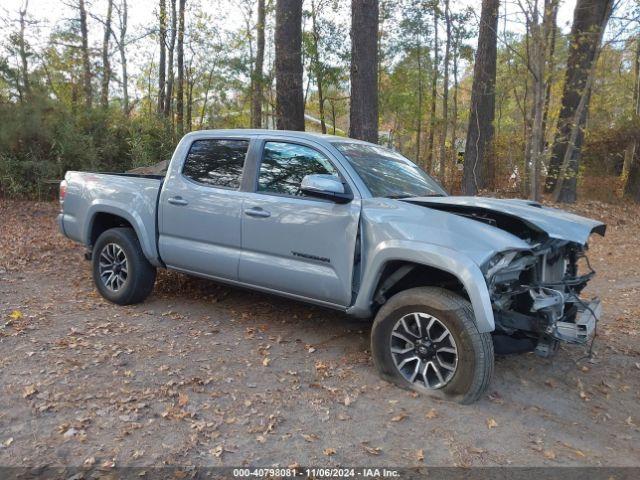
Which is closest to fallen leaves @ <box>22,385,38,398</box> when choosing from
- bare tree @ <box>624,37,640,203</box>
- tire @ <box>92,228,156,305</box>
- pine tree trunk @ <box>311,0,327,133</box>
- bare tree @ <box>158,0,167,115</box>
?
tire @ <box>92,228,156,305</box>

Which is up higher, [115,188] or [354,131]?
[354,131]

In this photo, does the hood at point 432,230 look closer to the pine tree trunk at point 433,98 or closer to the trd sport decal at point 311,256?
the trd sport decal at point 311,256

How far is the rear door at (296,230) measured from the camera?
4305 mm

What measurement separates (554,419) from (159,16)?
1867cm

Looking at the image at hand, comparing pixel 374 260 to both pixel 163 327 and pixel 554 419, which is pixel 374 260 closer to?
pixel 554 419

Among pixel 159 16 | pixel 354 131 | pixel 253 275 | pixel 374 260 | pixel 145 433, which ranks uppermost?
pixel 159 16

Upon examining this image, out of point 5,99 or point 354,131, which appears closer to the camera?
point 354,131

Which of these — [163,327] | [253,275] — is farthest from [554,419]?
[163,327]

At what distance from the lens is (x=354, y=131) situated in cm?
986

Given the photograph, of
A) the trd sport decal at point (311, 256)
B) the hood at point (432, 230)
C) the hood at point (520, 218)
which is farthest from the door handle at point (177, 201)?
the hood at point (520, 218)

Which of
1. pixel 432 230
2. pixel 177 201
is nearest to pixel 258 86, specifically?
pixel 177 201

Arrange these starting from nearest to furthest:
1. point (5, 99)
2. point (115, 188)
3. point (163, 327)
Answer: point (163, 327) < point (115, 188) < point (5, 99)

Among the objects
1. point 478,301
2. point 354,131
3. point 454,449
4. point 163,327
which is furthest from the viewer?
point 354,131

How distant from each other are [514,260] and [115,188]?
13.7 feet
